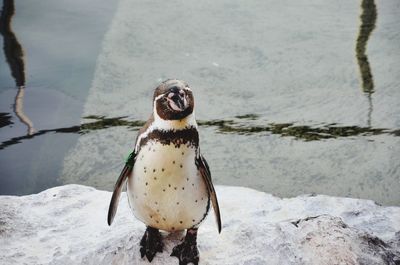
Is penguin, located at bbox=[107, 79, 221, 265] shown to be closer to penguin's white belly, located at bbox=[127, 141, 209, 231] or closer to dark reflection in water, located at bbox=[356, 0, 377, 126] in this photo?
penguin's white belly, located at bbox=[127, 141, 209, 231]

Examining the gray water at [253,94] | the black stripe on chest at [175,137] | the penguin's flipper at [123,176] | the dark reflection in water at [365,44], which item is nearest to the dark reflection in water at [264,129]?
the gray water at [253,94]

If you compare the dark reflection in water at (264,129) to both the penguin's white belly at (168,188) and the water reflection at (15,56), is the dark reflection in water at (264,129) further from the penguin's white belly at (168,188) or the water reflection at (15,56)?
the penguin's white belly at (168,188)

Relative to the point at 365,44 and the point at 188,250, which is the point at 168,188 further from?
the point at 365,44

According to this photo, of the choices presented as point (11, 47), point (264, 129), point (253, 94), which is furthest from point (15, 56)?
point (264, 129)

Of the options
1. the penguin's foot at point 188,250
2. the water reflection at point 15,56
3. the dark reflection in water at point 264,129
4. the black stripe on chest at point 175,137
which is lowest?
the dark reflection in water at point 264,129

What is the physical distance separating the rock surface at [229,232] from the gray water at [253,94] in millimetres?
352

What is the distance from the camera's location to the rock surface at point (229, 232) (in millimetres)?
1596

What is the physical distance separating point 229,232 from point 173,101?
554mm

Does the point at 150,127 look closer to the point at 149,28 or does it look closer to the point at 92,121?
the point at 92,121

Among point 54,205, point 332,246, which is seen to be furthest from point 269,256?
point 54,205

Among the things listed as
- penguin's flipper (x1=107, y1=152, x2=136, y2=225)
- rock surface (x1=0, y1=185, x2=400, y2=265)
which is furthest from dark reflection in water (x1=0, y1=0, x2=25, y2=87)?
penguin's flipper (x1=107, y1=152, x2=136, y2=225)

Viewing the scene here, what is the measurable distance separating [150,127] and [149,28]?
2.41m

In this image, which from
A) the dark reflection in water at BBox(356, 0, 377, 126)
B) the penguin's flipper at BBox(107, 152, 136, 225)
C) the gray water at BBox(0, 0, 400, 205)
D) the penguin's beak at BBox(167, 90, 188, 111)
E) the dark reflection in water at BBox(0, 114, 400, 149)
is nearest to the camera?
the penguin's beak at BBox(167, 90, 188, 111)

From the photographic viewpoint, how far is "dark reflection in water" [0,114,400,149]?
110 inches
